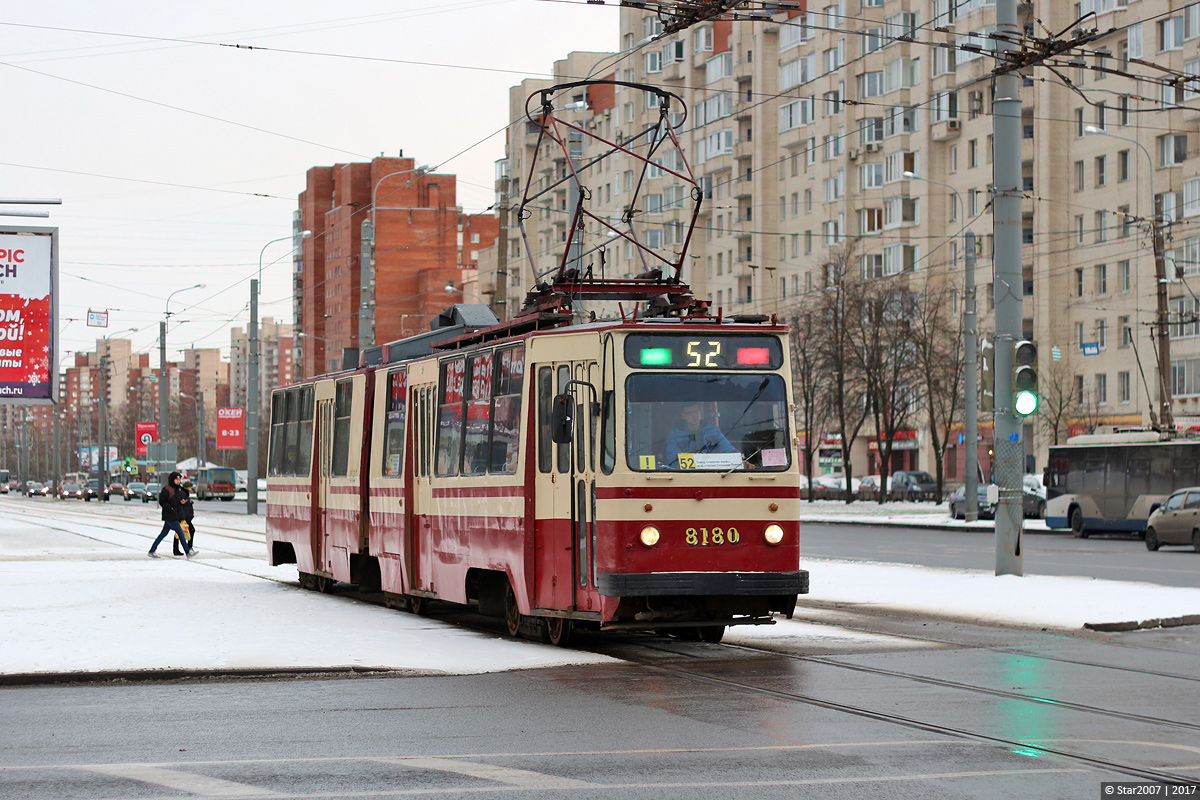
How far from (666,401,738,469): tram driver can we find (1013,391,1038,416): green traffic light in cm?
824

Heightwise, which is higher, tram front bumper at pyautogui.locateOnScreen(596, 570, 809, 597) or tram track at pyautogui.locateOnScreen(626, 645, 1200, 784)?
tram front bumper at pyautogui.locateOnScreen(596, 570, 809, 597)

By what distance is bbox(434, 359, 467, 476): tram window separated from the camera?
16953mm

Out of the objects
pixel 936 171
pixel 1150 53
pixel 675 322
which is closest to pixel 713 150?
pixel 936 171

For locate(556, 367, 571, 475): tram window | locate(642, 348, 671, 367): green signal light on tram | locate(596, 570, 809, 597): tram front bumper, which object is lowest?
locate(596, 570, 809, 597): tram front bumper

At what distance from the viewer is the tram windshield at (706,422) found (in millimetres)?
13984

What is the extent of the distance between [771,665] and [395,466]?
6892 mm

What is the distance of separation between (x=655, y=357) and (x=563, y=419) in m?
0.98

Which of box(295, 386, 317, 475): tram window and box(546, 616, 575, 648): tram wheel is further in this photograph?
box(295, 386, 317, 475): tram window

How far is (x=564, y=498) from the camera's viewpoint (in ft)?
47.2

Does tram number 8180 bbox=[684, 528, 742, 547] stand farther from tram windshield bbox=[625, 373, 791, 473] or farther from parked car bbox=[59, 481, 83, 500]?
parked car bbox=[59, 481, 83, 500]

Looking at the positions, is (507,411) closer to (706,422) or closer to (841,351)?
(706,422)

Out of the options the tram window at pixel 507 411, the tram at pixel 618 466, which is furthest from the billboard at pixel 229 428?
the tram window at pixel 507 411

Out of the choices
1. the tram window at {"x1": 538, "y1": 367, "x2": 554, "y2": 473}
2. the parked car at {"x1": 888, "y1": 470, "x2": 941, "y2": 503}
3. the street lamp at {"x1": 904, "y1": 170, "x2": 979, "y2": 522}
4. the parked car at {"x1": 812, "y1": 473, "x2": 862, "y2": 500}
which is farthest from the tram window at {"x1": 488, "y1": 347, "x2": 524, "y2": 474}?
the parked car at {"x1": 812, "y1": 473, "x2": 862, "y2": 500}

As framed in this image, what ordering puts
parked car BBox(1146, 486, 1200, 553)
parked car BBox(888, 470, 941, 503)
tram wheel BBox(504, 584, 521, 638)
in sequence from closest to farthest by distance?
1. tram wheel BBox(504, 584, 521, 638)
2. parked car BBox(1146, 486, 1200, 553)
3. parked car BBox(888, 470, 941, 503)
